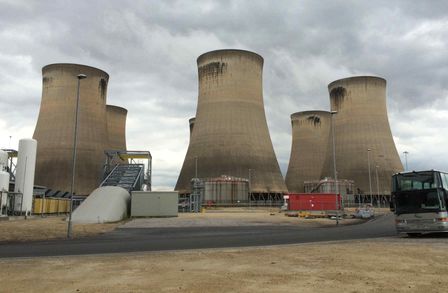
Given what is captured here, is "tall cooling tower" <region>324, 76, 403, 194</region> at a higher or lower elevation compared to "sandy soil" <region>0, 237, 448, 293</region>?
higher

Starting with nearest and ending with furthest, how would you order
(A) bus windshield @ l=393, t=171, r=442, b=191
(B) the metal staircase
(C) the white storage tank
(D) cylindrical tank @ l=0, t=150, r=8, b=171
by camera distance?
(A) bus windshield @ l=393, t=171, r=442, b=191
(C) the white storage tank
(D) cylindrical tank @ l=0, t=150, r=8, b=171
(B) the metal staircase

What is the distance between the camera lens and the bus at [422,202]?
1413cm

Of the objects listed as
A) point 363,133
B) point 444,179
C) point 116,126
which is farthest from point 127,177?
point 444,179

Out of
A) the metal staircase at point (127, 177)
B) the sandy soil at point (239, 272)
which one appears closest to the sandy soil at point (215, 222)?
the metal staircase at point (127, 177)

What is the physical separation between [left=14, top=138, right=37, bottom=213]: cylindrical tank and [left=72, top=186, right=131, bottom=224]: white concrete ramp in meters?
6.37

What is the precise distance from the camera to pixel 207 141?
45156 millimetres

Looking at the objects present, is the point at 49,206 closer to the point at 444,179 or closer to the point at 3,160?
the point at 3,160

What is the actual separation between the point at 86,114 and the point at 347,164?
30399 millimetres

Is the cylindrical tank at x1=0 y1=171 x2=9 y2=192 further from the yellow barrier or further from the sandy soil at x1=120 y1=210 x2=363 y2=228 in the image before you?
the sandy soil at x1=120 y1=210 x2=363 y2=228

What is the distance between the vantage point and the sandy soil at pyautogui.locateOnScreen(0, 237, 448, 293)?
587 cm

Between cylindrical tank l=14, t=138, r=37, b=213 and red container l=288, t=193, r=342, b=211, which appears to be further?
red container l=288, t=193, r=342, b=211

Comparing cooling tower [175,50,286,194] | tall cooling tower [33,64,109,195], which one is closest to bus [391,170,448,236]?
cooling tower [175,50,286,194]

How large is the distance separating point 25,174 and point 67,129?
45.0ft

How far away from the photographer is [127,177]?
41156mm
